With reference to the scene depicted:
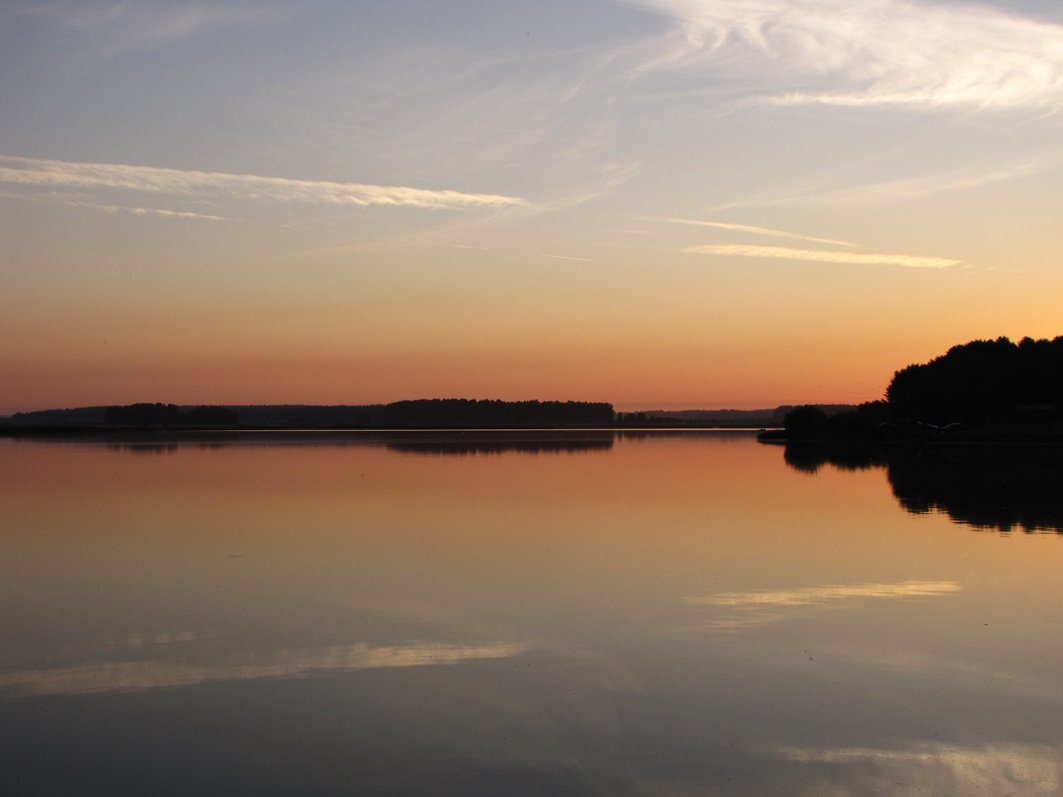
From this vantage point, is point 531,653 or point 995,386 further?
point 995,386

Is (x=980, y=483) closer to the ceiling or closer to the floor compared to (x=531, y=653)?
closer to the ceiling

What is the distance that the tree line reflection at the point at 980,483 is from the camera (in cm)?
1989

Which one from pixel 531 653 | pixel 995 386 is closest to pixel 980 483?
pixel 531 653

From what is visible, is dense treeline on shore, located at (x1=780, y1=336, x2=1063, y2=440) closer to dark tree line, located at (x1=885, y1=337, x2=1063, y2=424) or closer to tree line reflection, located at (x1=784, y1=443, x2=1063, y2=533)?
dark tree line, located at (x1=885, y1=337, x2=1063, y2=424)

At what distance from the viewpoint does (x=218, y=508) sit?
Result: 21609mm

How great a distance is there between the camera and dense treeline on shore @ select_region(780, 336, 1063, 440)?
70.3 metres

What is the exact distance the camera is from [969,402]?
3027 inches

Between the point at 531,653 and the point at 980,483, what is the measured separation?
77.2 feet

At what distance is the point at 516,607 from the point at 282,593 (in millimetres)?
2974

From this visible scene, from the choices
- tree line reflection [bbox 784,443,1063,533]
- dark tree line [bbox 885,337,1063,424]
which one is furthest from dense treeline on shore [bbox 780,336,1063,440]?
tree line reflection [bbox 784,443,1063,533]

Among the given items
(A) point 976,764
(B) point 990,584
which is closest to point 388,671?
(A) point 976,764

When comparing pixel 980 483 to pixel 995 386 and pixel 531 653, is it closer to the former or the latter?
pixel 531 653

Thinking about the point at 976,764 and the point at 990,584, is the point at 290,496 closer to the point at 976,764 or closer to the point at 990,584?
the point at 990,584

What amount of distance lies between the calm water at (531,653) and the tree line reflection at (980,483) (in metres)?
0.35
